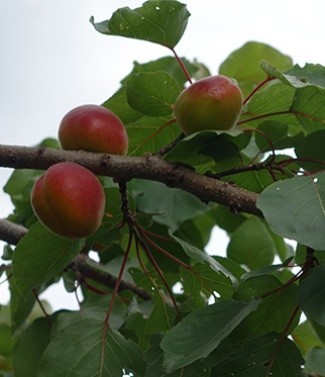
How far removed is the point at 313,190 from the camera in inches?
34.2

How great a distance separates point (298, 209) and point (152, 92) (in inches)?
12.6

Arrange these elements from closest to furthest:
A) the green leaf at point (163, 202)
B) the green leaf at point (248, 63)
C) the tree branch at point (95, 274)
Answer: the tree branch at point (95, 274) → the green leaf at point (163, 202) → the green leaf at point (248, 63)

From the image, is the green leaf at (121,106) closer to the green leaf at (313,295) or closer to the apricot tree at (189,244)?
the apricot tree at (189,244)

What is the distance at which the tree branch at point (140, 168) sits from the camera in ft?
3.04

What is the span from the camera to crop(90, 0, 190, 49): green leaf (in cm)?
103

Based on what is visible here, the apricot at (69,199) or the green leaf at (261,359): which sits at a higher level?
the apricot at (69,199)

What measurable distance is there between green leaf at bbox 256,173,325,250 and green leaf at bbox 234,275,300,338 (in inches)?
5.8

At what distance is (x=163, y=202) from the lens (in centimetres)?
157

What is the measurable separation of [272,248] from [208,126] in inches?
26.5

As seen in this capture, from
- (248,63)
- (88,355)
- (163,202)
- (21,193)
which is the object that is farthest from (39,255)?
(248,63)

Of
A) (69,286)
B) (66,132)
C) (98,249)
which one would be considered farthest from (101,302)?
(66,132)

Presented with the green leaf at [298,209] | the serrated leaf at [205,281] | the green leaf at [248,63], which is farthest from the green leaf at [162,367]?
the green leaf at [248,63]

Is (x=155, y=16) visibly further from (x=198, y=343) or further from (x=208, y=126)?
(x=198, y=343)

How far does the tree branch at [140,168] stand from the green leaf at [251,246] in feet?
2.07
